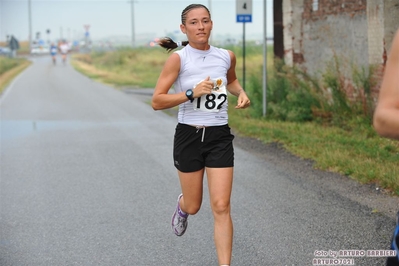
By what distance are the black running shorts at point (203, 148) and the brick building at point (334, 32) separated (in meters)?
7.32

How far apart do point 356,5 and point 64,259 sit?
30.1 feet

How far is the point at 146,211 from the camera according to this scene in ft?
23.9

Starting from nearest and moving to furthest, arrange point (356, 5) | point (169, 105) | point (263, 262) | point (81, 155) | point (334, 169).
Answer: point (169, 105) → point (263, 262) → point (334, 169) → point (81, 155) → point (356, 5)

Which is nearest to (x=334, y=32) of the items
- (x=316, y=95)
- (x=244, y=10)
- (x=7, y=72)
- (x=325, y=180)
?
(x=316, y=95)

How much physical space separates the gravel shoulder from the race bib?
8.44 feet

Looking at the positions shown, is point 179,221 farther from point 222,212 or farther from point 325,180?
A: point 325,180

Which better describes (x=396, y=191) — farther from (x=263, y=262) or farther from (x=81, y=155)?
(x=81, y=155)

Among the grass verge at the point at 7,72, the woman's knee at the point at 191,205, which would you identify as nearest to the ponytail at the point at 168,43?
the woman's knee at the point at 191,205

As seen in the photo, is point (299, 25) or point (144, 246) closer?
point (144, 246)

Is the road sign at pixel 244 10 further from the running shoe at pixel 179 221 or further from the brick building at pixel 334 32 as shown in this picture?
the running shoe at pixel 179 221

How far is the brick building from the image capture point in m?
11.9

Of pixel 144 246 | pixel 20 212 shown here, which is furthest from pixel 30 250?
pixel 20 212

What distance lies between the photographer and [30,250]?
599cm

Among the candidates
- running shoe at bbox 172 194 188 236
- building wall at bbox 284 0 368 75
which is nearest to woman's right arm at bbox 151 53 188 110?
running shoe at bbox 172 194 188 236
